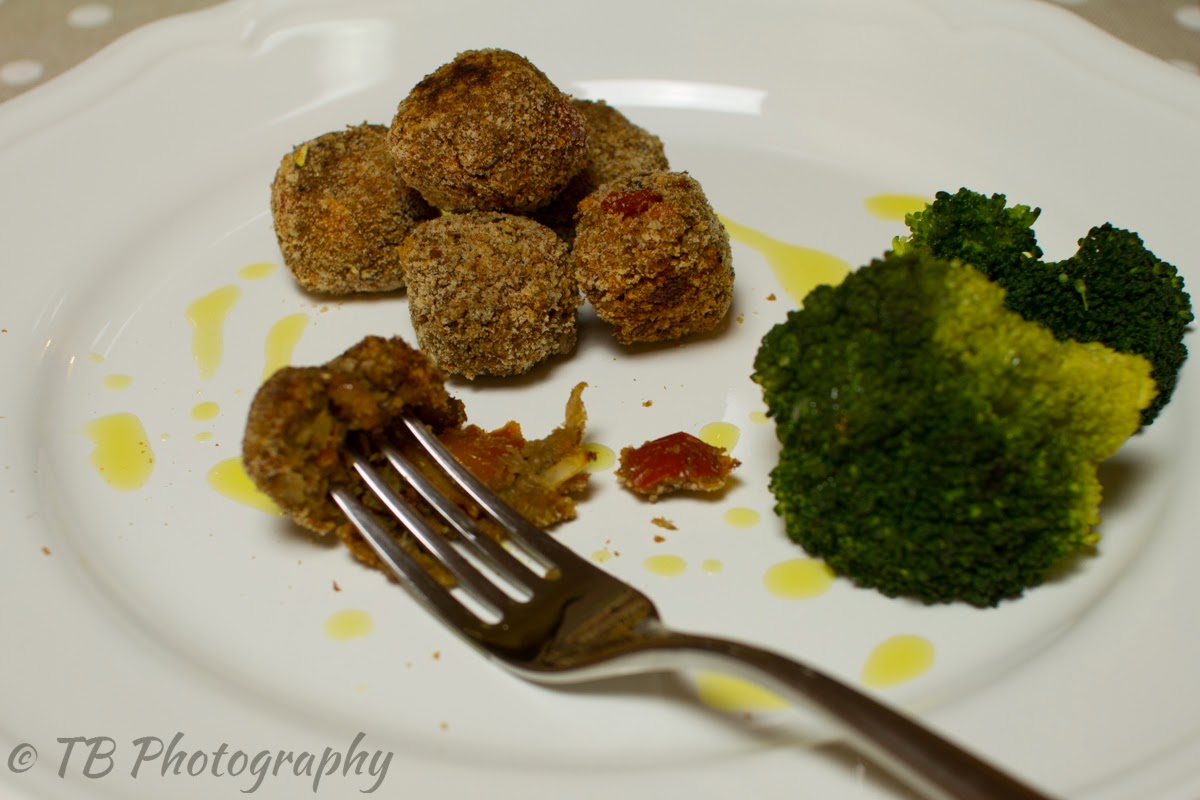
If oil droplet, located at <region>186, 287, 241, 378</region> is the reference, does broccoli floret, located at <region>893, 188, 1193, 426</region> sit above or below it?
above

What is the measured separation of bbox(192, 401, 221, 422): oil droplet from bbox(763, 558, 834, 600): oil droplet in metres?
1.47

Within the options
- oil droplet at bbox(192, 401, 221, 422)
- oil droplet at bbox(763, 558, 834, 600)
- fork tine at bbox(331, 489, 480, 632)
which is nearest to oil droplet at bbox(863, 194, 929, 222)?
oil droplet at bbox(763, 558, 834, 600)

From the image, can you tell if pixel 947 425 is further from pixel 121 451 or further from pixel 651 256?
pixel 121 451

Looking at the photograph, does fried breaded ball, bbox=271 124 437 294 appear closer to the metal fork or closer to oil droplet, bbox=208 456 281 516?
oil droplet, bbox=208 456 281 516

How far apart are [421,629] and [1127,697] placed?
135cm

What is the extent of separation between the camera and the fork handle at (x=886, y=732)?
148 centimetres

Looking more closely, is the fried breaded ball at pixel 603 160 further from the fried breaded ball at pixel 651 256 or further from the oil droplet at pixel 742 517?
the oil droplet at pixel 742 517

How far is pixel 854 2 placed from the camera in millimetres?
3762

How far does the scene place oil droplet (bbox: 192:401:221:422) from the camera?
2.73 meters

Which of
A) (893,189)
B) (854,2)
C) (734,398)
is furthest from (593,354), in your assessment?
(854,2)

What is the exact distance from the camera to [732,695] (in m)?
2.01

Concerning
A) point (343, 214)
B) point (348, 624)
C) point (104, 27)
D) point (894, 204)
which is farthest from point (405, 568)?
point (104, 27)

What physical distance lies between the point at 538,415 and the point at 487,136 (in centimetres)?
72

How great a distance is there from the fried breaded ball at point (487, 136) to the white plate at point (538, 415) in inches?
17.9
